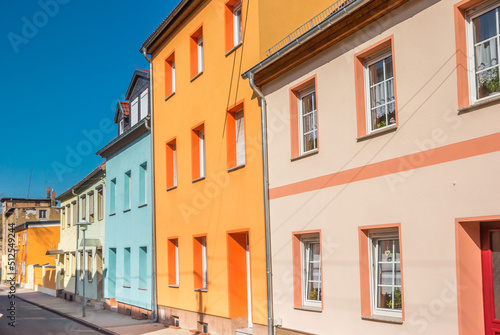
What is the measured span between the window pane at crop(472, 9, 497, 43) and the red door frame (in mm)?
2391

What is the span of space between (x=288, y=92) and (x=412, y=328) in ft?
18.2

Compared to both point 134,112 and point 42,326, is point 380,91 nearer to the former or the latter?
point 134,112

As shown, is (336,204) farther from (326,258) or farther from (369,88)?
(369,88)

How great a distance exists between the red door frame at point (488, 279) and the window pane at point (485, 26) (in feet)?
7.85

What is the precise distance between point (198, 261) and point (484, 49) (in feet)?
36.6

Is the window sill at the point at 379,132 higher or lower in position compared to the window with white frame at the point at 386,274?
higher

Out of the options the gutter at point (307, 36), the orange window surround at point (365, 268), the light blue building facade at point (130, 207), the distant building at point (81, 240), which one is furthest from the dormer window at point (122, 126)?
the orange window surround at point (365, 268)

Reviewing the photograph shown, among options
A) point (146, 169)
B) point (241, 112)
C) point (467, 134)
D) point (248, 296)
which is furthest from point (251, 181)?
point (146, 169)

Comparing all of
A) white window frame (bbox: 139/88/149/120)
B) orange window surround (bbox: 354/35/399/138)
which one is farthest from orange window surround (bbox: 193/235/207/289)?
orange window surround (bbox: 354/35/399/138)

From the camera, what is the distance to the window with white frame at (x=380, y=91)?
955cm

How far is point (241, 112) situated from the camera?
49.0 ft

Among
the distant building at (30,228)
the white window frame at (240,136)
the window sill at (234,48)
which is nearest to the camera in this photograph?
the window sill at (234,48)

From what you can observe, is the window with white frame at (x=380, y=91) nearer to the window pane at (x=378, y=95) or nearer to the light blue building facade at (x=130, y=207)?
the window pane at (x=378, y=95)

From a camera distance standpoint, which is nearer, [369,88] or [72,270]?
[369,88]
